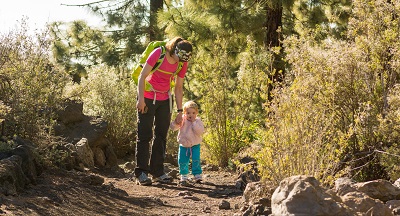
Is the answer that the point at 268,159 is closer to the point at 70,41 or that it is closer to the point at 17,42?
the point at 17,42

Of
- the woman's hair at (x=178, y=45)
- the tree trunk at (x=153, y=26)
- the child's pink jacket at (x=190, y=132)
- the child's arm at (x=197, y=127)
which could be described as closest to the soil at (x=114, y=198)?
the child's pink jacket at (x=190, y=132)

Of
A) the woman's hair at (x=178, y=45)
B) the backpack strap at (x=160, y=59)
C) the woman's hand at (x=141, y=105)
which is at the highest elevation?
the woman's hair at (x=178, y=45)

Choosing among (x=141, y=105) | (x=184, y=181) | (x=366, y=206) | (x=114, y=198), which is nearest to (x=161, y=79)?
(x=141, y=105)

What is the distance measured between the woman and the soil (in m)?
0.27

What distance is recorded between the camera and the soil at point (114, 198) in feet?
18.7

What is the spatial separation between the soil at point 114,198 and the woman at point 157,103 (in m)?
0.27

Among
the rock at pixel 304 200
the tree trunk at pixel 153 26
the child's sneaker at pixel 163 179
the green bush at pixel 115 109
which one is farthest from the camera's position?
the tree trunk at pixel 153 26

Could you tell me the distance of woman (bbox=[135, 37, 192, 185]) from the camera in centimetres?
752

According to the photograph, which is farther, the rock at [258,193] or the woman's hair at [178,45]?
the woman's hair at [178,45]

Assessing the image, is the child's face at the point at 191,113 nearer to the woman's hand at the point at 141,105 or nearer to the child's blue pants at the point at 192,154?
the child's blue pants at the point at 192,154

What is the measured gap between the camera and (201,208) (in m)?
6.42

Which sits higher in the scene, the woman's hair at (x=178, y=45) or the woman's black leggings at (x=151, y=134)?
the woman's hair at (x=178, y=45)

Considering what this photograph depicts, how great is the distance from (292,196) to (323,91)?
8.34 feet

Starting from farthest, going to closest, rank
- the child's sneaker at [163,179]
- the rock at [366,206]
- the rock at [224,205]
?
the child's sneaker at [163,179] → the rock at [224,205] → the rock at [366,206]
